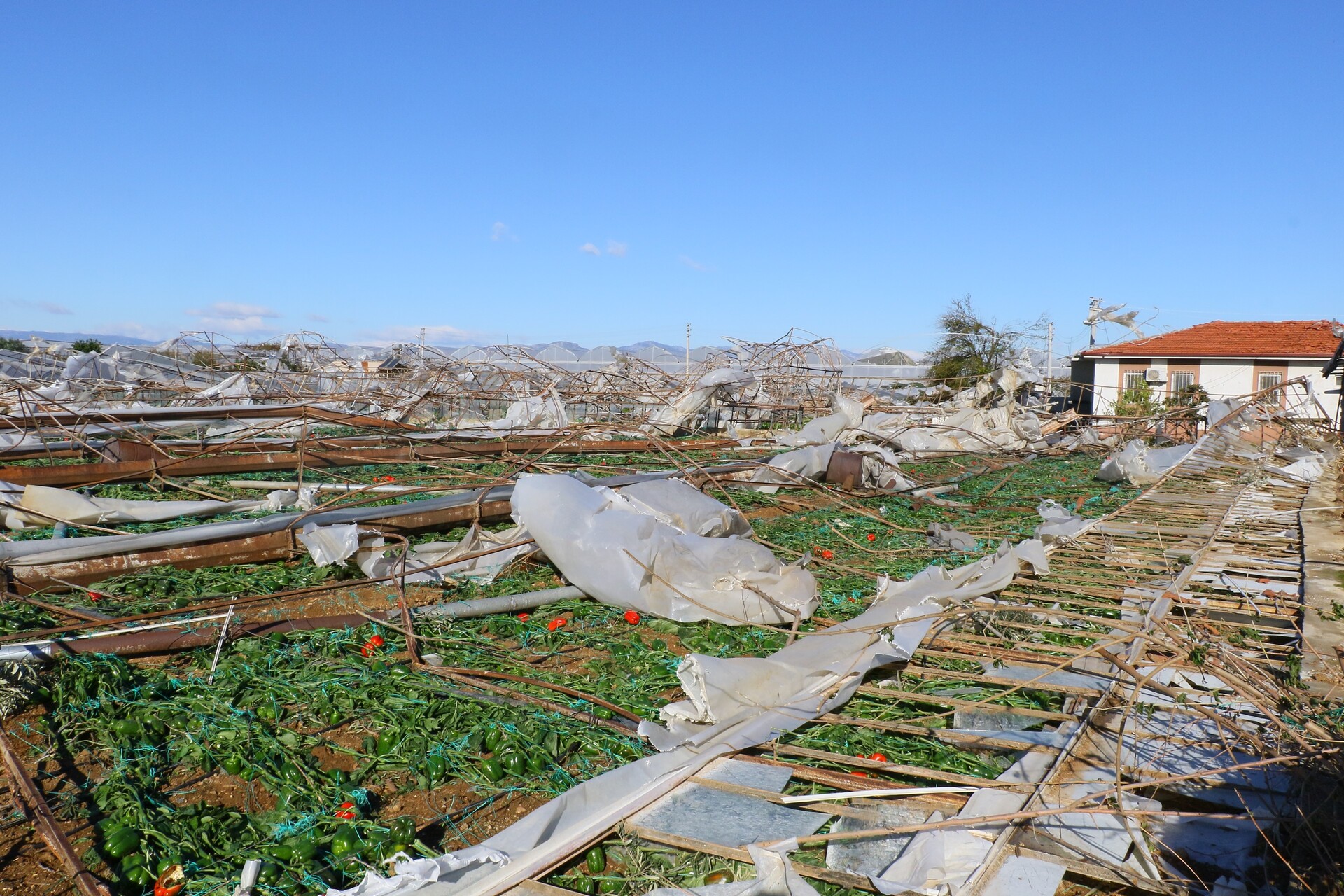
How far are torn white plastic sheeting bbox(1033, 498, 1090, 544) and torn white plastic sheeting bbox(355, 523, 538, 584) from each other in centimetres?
357

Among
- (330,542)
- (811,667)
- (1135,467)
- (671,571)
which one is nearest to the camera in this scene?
(811,667)

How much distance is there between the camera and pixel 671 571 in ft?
14.5

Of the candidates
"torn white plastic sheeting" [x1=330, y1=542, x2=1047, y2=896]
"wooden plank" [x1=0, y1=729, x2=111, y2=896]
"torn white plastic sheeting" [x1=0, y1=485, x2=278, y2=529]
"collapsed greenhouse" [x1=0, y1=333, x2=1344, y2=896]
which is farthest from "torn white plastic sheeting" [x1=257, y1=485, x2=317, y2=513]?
"wooden plank" [x1=0, y1=729, x2=111, y2=896]

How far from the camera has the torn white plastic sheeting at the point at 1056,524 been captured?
20.8ft

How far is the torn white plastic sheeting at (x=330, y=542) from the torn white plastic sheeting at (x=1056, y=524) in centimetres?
447

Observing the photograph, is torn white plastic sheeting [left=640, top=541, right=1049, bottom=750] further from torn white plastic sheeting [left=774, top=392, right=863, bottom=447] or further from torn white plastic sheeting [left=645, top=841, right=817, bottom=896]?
torn white plastic sheeting [left=774, top=392, right=863, bottom=447]

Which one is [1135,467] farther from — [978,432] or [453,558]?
[453,558]

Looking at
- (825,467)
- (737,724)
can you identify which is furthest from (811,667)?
(825,467)

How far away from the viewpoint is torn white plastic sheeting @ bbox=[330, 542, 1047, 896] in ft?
7.26

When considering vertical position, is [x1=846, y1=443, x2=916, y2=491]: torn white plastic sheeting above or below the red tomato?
above

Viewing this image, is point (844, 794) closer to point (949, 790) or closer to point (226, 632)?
point (949, 790)

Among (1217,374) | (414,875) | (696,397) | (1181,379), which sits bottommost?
(414,875)

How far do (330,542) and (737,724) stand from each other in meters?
2.80

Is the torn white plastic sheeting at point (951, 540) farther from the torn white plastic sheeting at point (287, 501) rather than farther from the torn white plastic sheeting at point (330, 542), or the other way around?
the torn white plastic sheeting at point (287, 501)
